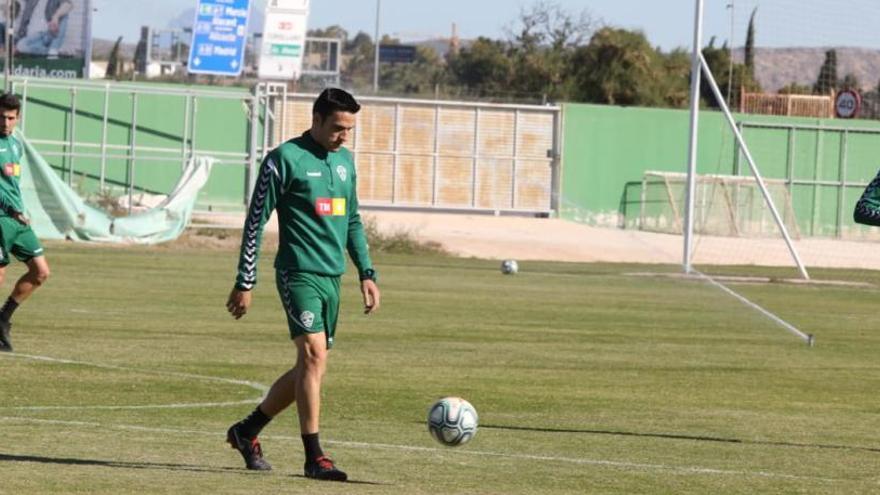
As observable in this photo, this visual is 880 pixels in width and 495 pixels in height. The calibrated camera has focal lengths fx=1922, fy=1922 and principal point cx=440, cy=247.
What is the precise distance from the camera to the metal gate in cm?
5466

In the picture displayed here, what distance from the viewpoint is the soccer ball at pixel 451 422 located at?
37.3 feet

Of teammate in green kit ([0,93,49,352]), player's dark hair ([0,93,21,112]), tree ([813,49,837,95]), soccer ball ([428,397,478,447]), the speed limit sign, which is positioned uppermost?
tree ([813,49,837,95])

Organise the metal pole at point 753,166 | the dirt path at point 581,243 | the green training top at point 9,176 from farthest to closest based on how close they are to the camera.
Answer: the dirt path at point 581,243
the metal pole at point 753,166
the green training top at point 9,176

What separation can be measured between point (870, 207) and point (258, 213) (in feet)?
13.9

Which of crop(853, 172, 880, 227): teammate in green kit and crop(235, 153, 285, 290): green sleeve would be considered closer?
crop(235, 153, 285, 290): green sleeve

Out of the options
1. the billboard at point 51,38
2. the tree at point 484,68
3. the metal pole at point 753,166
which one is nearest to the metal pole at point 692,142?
the metal pole at point 753,166

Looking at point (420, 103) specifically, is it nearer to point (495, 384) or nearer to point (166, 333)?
point (166, 333)

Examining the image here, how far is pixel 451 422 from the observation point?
11.4m

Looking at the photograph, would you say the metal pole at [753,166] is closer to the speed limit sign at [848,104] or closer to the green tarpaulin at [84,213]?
the green tarpaulin at [84,213]

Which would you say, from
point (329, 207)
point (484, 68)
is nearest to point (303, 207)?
point (329, 207)

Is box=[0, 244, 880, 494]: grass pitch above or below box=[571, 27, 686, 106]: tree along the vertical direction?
below

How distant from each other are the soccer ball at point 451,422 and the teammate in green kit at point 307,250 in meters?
0.76

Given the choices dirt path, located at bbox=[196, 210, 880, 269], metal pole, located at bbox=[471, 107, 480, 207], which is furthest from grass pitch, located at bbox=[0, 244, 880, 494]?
metal pole, located at bbox=[471, 107, 480, 207]

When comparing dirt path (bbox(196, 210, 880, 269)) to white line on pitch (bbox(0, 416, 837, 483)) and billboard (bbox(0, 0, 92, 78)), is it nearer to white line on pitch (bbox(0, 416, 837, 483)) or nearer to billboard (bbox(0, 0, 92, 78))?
billboard (bbox(0, 0, 92, 78))
